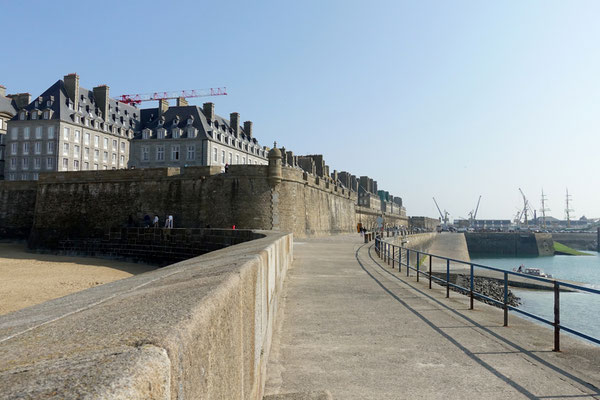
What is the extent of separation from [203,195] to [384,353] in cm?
2421

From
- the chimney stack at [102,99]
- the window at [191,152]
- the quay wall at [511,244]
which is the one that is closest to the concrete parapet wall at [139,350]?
the window at [191,152]

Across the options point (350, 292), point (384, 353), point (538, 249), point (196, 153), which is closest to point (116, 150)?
point (196, 153)

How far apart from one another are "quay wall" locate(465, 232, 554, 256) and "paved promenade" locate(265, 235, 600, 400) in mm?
87791

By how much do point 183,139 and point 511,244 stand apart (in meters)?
71.8

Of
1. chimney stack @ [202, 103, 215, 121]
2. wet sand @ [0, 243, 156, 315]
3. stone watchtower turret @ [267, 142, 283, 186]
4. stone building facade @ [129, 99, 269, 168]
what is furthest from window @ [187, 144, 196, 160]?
stone watchtower turret @ [267, 142, 283, 186]

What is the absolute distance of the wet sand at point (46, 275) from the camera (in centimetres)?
1415

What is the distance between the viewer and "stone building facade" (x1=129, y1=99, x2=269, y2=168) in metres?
46.6

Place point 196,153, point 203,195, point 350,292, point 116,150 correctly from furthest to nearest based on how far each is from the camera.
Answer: point 116,150, point 196,153, point 203,195, point 350,292

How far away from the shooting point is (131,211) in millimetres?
28219

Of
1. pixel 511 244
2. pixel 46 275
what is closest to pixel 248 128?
pixel 46 275

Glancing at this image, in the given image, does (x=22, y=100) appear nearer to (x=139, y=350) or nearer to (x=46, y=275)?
(x=46, y=275)

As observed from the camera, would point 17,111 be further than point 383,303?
Yes

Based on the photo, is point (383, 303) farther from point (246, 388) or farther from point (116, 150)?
point (116, 150)

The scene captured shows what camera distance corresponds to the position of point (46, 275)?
18.9 meters
